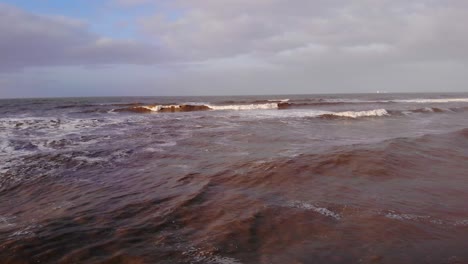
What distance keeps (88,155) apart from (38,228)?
18.7 ft

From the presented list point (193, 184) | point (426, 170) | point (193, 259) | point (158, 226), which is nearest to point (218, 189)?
point (193, 184)

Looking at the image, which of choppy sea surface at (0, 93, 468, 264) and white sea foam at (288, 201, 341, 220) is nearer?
choppy sea surface at (0, 93, 468, 264)

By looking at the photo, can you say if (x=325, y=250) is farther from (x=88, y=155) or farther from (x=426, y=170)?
(x=88, y=155)

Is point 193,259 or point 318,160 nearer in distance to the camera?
point 193,259

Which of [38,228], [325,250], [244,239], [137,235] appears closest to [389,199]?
[325,250]

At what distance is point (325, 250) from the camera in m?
4.15

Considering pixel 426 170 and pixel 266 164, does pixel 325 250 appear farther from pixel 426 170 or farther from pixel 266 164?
pixel 426 170

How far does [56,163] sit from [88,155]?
1.11 m

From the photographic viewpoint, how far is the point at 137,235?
185 inches

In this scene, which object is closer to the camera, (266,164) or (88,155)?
(266,164)

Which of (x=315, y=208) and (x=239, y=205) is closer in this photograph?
(x=315, y=208)

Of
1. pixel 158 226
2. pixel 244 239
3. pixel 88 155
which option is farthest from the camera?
pixel 88 155

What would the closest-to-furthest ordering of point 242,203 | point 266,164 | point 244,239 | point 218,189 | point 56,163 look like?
point 244,239 < point 242,203 < point 218,189 < point 266,164 < point 56,163

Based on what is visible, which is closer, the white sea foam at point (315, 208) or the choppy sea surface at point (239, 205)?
the choppy sea surface at point (239, 205)
